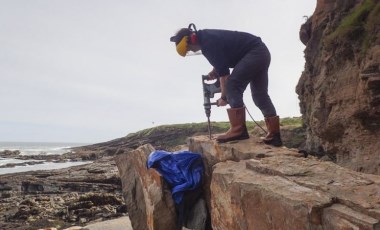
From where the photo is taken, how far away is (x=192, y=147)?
244 inches

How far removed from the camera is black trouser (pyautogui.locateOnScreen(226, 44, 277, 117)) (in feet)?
17.8

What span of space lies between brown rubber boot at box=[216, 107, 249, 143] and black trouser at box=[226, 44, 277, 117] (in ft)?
0.32

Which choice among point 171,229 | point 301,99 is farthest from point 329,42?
point 171,229

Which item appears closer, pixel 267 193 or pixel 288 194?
pixel 288 194

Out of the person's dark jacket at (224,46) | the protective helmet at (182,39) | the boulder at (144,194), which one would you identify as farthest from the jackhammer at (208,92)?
the boulder at (144,194)

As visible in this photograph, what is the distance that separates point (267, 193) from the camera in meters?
3.12

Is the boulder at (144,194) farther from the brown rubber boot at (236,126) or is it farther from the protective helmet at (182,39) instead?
the protective helmet at (182,39)

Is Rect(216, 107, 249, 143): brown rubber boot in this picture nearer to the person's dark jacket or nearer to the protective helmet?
the person's dark jacket

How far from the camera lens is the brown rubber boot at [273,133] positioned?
5457 millimetres

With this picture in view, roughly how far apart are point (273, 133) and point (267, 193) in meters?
2.56

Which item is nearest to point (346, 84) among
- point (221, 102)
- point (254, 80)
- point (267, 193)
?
point (254, 80)

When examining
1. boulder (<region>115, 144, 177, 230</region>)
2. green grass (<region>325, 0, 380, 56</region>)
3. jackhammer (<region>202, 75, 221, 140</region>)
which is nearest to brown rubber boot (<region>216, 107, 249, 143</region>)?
jackhammer (<region>202, 75, 221, 140</region>)

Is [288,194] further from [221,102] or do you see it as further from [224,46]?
[224,46]

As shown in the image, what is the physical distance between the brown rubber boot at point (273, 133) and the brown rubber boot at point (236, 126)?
393 millimetres
